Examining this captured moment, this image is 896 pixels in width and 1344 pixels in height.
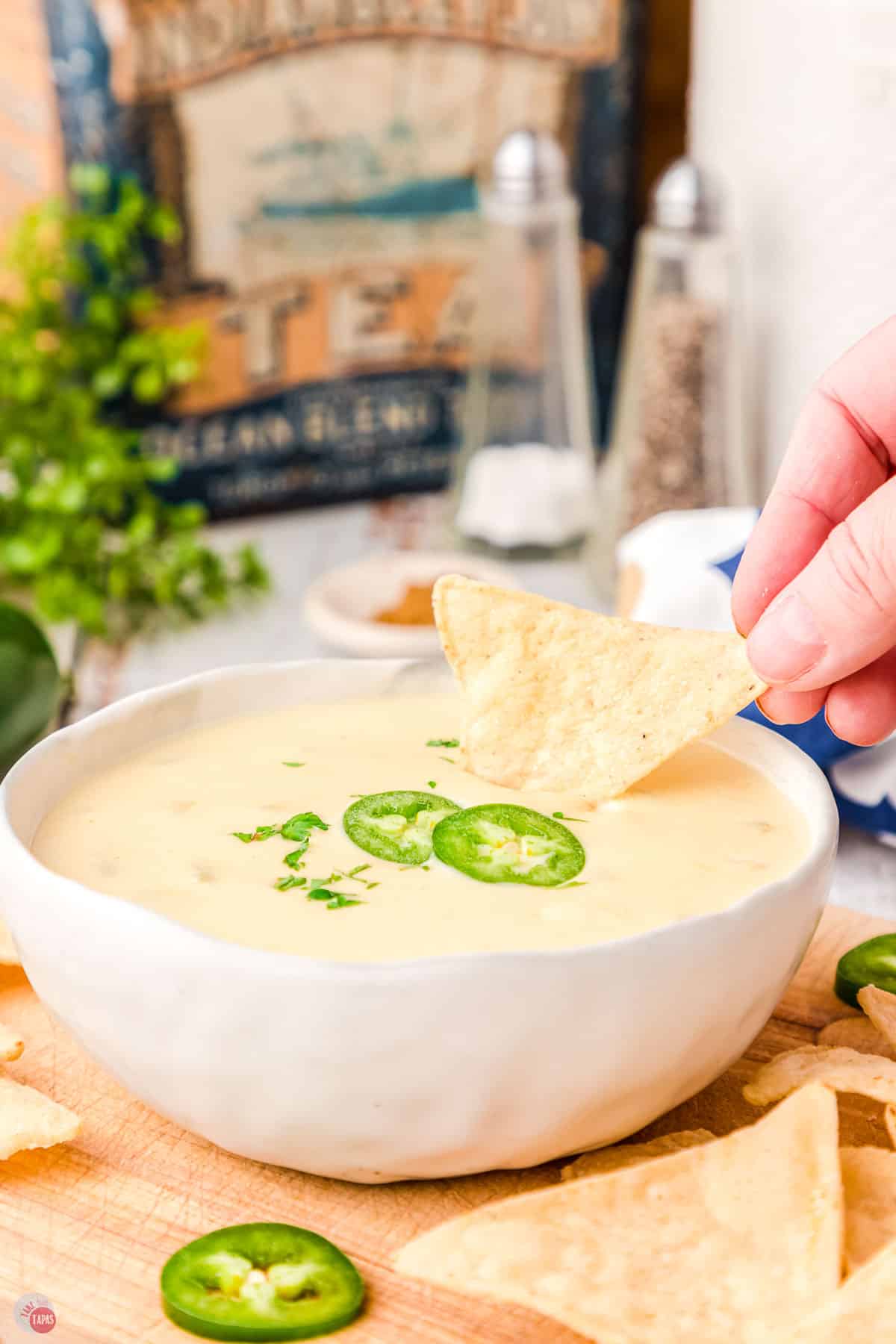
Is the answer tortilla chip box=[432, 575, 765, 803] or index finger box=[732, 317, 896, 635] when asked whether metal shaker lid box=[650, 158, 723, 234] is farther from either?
tortilla chip box=[432, 575, 765, 803]

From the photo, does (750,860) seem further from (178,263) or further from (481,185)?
(481,185)

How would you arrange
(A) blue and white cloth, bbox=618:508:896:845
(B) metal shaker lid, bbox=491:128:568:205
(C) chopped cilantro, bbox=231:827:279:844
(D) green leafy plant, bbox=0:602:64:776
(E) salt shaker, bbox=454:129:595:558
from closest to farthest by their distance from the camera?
1. (C) chopped cilantro, bbox=231:827:279:844
2. (A) blue and white cloth, bbox=618:508:896:845
3. (D) green leafy plant, bbox=0:602:64:776
4. (B) metal shaker lid, bbox=491:128:568:205
5. (E) salt shaker, bbox=454:129:595:558

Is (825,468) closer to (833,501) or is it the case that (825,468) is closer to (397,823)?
(833,501)

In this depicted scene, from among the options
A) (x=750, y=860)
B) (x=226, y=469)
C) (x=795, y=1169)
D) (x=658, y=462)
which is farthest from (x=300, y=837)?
(x=226, y=469)

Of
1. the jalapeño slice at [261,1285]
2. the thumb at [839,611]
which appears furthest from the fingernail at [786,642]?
the jalapeño slice at [261,1285]

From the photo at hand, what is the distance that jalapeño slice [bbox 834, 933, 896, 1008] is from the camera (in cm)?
168

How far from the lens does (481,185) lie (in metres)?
3.64

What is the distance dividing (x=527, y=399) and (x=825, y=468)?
1707mm

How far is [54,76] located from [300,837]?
7.09 ft

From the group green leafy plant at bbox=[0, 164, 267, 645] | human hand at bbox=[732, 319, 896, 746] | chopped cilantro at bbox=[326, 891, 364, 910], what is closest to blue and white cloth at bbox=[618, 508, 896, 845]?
human hand at bbox=[732, 319, 896, 746]

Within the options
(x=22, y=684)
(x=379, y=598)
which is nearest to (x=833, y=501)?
(x=22, y=684)

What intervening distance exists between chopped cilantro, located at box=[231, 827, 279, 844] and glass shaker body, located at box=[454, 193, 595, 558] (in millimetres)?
1911

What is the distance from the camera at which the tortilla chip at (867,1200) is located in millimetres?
1281

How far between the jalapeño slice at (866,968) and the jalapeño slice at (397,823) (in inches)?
18.8
